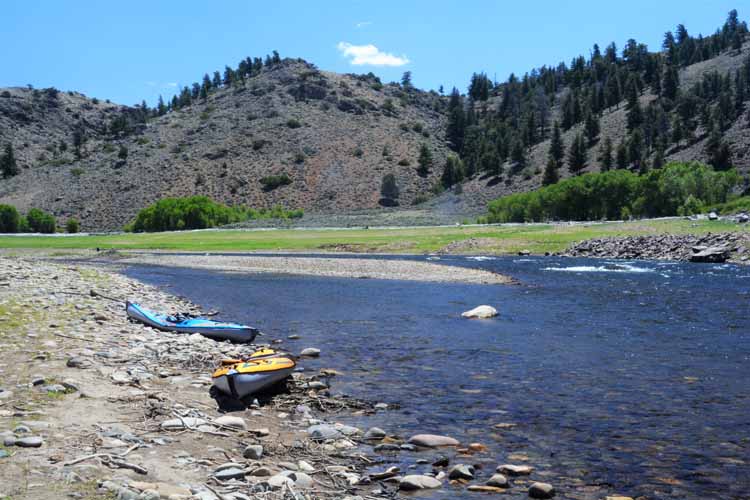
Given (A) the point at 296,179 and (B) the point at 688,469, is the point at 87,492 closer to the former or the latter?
(B) the point at 688,469

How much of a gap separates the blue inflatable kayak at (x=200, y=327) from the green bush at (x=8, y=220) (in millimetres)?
140574

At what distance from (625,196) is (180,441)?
10583 cm

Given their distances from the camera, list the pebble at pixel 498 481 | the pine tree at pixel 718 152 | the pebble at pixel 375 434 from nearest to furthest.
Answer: the pebble at pixel 498 481 < the pebble at pixel 375 434 < the pine tree at pixel 718 152

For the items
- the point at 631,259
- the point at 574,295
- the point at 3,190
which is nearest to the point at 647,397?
the point at 574,295

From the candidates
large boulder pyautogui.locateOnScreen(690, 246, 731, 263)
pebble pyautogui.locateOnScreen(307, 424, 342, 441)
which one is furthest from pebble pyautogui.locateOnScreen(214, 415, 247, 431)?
large boulder pyautogui.locateOnScreen(690, 246, 731, 263)

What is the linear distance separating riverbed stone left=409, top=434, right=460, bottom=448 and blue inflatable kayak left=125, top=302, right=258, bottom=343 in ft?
36.3

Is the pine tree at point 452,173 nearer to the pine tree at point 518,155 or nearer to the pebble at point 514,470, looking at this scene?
the pine tree at point 518,155

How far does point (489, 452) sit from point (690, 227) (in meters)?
64.7

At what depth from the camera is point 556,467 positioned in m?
10.7

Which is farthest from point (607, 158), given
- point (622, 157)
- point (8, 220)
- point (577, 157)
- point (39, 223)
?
point (8, 220)

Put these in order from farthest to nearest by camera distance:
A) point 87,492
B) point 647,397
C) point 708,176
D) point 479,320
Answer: point 708,176, point 479,320, point 647,397, point 87,492

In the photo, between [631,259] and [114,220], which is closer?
[631,259]

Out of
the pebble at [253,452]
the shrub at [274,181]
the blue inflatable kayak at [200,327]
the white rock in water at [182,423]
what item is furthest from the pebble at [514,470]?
the shrub at [274,181]

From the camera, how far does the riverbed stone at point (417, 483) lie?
960cm
